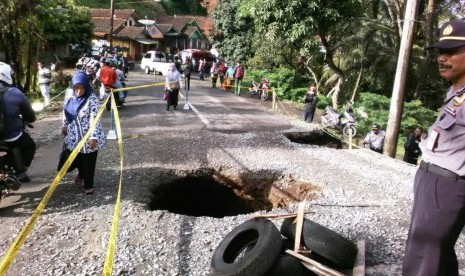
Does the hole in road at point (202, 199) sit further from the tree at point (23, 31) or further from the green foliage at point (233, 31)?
the green foliage at point (233, 31)

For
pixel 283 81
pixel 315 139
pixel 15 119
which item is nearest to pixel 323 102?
pixel 283 81

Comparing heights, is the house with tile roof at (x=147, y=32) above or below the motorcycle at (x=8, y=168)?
above

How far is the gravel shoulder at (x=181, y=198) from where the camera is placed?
4.27 meters

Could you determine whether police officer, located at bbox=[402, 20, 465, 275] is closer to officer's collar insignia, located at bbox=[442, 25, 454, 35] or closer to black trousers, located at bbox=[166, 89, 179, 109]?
officer's collar insignia, located at bbox=[442, 25, 454, 35]

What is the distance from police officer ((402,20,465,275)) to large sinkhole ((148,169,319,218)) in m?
4.12

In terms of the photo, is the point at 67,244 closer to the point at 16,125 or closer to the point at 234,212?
Result: the point at 16,125

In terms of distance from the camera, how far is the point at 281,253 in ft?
12.4

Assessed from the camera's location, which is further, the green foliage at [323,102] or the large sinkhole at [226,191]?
the green foliage at [323,102]

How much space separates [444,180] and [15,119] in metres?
5.18

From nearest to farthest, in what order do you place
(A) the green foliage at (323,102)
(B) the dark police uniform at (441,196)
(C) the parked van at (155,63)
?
(B) the dark police uniform at (441,196), (A) the green foliage at (323,102), (C) the parked van at (155,63)

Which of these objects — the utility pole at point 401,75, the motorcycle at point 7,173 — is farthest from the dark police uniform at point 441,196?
the utility pole at point 401,75

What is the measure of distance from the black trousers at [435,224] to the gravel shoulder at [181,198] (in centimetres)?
136

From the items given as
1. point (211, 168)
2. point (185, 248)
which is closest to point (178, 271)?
point (185, 248)

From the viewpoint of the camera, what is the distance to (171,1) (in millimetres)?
69312
